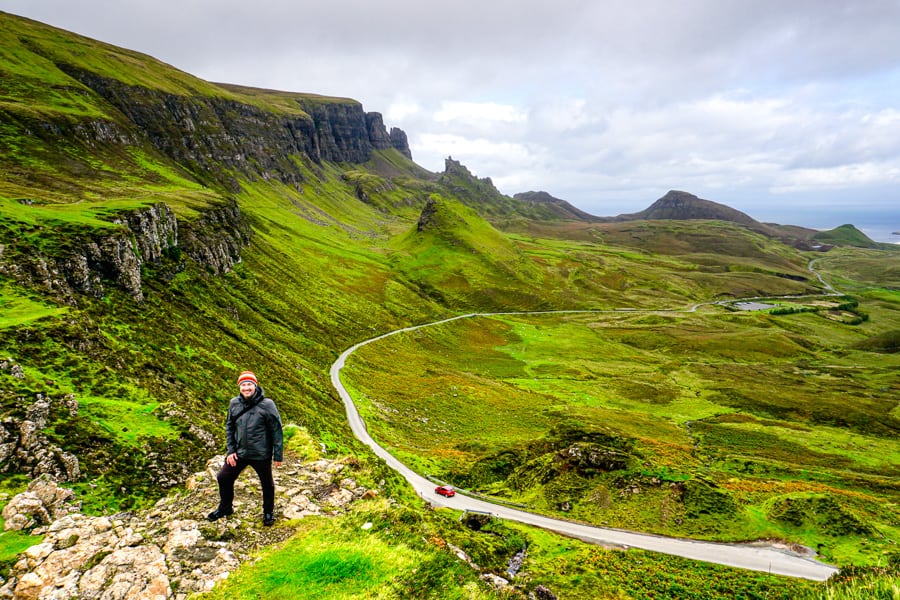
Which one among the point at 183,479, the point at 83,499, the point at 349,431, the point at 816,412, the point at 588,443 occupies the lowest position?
the point at 816,412

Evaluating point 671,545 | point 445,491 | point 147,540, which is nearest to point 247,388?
point 147,540

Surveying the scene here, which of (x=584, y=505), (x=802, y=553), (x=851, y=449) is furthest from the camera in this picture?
(x=851, y=449)

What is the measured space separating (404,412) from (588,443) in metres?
34.5

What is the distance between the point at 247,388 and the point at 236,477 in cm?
323

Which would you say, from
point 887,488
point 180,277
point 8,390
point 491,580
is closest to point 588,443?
point 491,580

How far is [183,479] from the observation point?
70.1 ft

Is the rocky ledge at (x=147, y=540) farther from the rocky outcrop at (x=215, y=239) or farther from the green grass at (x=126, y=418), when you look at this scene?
the rocky outcrop at (x=215, y=239)

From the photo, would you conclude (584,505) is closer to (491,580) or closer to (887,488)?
(491,580)

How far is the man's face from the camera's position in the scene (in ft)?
39.9

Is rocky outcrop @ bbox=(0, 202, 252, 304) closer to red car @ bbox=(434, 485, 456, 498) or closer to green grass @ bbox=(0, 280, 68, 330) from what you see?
green grass @ bbox=(0, 280, 68, 330)

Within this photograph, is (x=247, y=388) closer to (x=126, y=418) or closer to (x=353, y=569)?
(x=353, y=569)

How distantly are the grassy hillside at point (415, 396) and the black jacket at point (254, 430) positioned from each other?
123 inches

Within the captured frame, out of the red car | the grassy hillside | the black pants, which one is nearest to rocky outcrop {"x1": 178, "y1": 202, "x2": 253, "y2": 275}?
the grassy hillside

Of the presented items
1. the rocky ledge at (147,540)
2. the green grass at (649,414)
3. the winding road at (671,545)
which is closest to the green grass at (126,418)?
the rocky ledge at (147,540)
